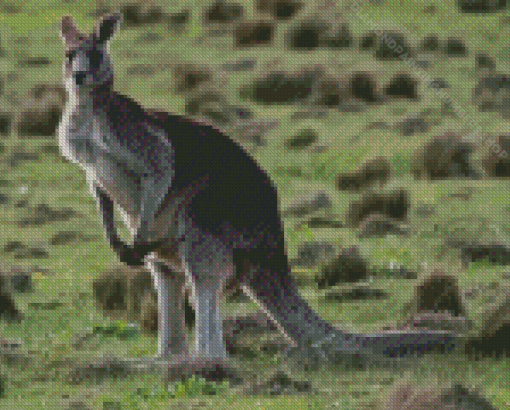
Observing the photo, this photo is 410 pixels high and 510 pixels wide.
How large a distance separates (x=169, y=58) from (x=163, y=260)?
15491 millimetres

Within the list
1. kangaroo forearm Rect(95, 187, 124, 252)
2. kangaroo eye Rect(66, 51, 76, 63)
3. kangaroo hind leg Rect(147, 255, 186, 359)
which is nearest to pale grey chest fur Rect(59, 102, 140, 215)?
kangaroo forearm Rect(95, 187, 124, 252)

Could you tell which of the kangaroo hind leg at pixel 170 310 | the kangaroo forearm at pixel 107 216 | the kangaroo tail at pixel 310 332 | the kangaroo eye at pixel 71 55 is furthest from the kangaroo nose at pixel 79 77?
the kangaroo tail at pixel 310 332

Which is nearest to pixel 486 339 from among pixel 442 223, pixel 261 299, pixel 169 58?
→ pixel 261 299

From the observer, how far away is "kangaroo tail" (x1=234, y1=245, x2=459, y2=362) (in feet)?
32.1

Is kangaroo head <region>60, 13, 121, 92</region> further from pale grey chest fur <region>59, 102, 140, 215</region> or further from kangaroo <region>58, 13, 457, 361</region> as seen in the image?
pale grey chest fur <region>59, 102, 140, 215</region>

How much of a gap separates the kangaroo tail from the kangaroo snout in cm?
153

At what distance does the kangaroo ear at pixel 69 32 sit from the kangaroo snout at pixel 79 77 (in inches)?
7.7

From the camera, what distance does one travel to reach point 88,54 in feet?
30.0

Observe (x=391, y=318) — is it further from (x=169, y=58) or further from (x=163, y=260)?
(x=169, y=58)

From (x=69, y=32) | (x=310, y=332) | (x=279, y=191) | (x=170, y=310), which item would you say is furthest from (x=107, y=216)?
(x=279, y=191)

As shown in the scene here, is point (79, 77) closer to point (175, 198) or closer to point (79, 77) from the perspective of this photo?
point (79, 77)

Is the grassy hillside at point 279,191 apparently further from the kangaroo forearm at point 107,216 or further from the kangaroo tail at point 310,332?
the kangaroo forearm at point 107,216

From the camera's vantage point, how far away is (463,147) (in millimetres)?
18812

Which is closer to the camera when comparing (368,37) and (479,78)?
(479,78)
